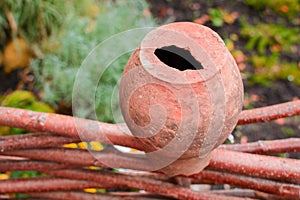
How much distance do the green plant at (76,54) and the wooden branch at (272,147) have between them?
0.74 m

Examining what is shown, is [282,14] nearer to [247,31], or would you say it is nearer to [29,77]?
[247,31]

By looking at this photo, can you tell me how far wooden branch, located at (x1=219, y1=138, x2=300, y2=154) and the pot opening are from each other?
0.31 metres

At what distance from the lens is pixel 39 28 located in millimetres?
1856

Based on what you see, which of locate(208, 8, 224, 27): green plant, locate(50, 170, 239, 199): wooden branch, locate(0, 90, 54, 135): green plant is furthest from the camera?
locate(208, 8, 224, 27): green plant

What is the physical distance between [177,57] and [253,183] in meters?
0.36

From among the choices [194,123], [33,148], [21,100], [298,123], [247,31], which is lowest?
[298,123]

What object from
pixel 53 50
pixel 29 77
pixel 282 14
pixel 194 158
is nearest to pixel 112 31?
pixel 53 50

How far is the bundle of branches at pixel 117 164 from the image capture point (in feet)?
2.71

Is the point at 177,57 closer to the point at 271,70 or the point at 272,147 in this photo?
the point at 272,147

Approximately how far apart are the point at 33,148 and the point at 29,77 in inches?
40.7

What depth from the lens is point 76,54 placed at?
1712 millimetres

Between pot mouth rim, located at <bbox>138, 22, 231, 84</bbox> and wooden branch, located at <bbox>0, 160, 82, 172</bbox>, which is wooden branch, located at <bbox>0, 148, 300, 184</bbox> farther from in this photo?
pot mouth rim, located at <bbox>138, 22, 231, 84</bbox>

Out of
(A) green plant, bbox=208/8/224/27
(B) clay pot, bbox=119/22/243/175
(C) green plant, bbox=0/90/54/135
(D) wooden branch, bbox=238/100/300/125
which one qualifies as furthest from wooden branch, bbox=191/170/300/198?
(A) green plant, bbox=208/8/224/27

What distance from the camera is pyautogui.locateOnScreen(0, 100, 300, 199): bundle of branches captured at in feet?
2.71
